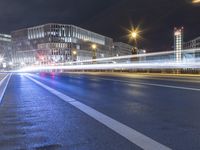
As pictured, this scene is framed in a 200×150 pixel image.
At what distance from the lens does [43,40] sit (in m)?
158

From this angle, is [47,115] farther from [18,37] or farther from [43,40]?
[18,37]

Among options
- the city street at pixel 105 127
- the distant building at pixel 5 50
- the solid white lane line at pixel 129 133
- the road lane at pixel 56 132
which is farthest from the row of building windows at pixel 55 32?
the solid white lane line at pixel 129 133

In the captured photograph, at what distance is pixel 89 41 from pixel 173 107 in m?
175

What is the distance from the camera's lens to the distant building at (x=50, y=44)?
513 feet

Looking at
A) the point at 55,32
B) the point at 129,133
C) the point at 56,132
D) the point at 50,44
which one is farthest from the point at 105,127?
the point at 55,32

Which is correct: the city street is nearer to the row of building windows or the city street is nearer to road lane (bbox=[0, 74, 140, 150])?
road lane (bbox=[0, 74, 140, 150])

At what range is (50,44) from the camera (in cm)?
Answer: 15550

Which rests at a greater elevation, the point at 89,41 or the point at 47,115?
the point at 89,41

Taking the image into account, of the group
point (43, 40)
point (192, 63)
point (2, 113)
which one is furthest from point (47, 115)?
point (43, 40)

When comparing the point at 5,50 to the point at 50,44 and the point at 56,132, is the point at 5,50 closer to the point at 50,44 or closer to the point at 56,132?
the point at 50,44

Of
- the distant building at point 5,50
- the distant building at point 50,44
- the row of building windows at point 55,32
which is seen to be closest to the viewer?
the distant building at point 50,44

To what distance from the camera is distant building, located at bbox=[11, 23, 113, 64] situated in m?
156

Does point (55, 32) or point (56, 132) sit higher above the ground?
point (55, 32)

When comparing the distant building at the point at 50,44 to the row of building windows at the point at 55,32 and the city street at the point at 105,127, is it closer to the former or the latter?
the row of building windows at the point at 55,32
